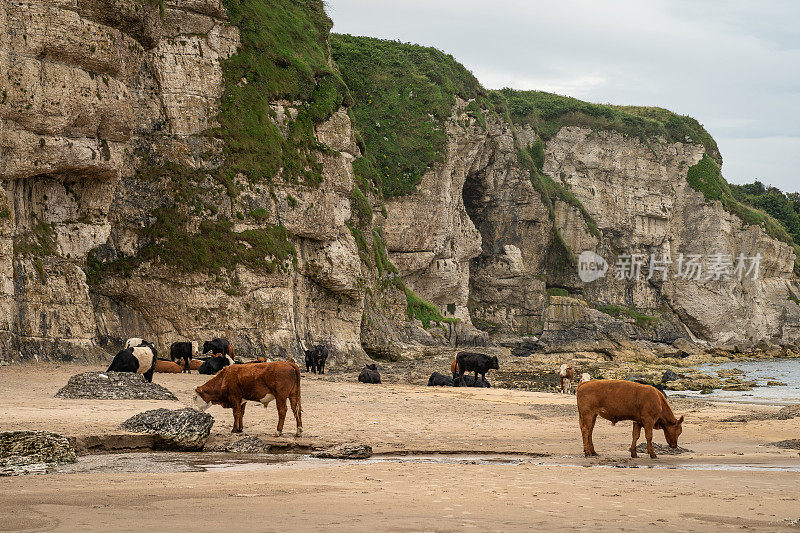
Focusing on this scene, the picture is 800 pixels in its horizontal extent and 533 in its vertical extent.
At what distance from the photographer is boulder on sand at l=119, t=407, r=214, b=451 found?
1270 cm

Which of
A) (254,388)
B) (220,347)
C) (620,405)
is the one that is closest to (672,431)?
(620,405)

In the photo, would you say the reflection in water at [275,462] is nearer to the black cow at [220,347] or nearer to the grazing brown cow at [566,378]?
the grazing brown cow at [566,378]

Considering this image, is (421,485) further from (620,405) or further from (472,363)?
(472,363)

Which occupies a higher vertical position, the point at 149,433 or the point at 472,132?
the point at 472,132

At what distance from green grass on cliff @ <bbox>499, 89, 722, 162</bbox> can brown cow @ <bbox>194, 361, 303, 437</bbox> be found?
87031 mm

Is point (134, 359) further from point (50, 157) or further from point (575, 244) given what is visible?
point (575, 244)

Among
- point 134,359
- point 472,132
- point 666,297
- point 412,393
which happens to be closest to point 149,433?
point 134,359

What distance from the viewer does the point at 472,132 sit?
257ft

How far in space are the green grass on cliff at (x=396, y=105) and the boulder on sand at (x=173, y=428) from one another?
54945 millimetres

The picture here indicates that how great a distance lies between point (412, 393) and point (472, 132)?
2171 inches

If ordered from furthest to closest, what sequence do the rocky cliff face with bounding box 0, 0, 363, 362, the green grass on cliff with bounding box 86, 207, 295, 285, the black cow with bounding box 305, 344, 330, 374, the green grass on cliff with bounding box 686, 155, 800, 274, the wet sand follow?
the green grass on cliff with bounding box 686, 155, 800, 274
the black cow with bounding box 305, 344, 330, 374
the green grass on cliff with bounding box 86, 207, 295, 285
the rocky cliff face with bounding box 0, 0, 363, 362
the wet sand

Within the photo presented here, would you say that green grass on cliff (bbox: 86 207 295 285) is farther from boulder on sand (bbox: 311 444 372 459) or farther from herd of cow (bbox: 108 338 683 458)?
boulder on sand (bbox: 311 444 372 459)

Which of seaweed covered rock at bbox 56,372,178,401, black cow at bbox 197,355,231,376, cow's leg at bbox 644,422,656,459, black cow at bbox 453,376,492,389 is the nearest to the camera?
cow's leg at bbox 644,422,656,459

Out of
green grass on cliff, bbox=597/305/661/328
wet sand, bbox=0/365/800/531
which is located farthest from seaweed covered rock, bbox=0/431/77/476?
green grass on cliff, bbox=597/305/661/328
